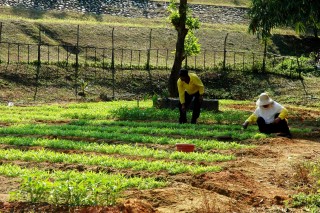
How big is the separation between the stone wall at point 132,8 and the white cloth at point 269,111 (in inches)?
1666

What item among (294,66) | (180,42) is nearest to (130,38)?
(294,66)

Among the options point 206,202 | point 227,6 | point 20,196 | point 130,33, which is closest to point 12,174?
point 20,196

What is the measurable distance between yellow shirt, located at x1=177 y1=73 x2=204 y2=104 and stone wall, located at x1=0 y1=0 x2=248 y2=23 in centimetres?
3926

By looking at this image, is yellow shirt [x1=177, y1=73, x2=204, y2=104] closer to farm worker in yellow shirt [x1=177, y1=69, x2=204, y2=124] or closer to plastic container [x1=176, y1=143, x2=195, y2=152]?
farm worker in yellow shirt [x1=177, y1=69, x2=204, y2=124]

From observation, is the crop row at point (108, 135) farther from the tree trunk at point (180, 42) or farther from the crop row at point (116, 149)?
the tree trunk at point (180, 42)

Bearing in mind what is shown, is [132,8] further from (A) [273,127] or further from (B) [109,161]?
(B) [109,161]

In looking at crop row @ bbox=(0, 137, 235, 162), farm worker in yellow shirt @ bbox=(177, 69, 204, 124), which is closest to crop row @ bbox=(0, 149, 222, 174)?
crop row @ bbox=(0, 137, 235, 162)

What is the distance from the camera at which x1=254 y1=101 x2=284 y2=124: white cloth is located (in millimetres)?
18969

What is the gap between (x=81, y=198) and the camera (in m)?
9.21

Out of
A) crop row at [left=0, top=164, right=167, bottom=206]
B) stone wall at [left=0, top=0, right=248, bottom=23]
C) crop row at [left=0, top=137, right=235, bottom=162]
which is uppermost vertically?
crop row at [left=0, top=164, right=167, bottom=206]

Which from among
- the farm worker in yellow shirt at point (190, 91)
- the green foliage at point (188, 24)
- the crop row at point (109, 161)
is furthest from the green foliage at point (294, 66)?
the crop row at point (109, 161)

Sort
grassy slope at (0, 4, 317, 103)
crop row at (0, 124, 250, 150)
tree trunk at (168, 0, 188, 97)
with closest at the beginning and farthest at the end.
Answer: crop row at (0, 124, 250, 150), tree trunk at (168, 0, 188, 97), grassy slope at (0, 4, 317, 103)

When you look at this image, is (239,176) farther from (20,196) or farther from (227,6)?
(227,6)

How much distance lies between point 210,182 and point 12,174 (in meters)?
3.37
